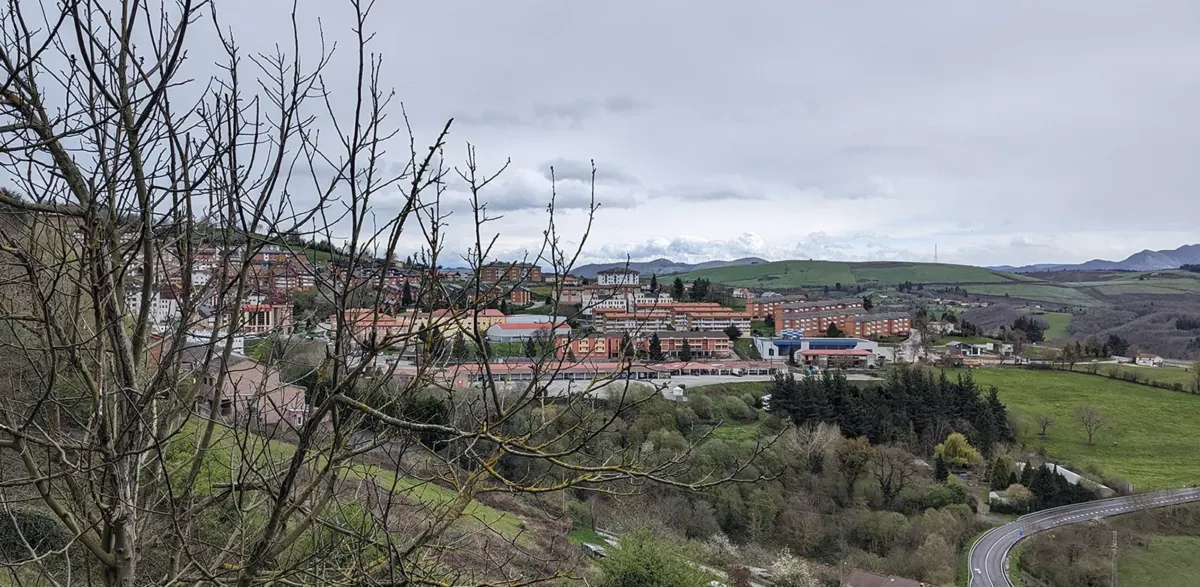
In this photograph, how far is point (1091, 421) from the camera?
20109 millimetres

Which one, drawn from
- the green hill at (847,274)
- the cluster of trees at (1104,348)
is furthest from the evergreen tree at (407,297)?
the green hill at (847,274)

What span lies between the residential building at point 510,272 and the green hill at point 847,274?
79282mm

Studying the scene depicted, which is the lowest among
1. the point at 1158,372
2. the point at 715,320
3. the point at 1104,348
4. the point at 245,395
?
the point at 1158,372

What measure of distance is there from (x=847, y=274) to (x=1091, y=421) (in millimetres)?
69749

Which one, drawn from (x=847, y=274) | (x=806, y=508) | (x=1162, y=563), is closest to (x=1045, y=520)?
(x=1162, y=563)

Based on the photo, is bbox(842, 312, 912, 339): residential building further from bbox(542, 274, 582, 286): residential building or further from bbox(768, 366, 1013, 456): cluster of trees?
bbox(542, 274, 582, 286): residential building

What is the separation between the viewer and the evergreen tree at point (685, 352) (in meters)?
27.8

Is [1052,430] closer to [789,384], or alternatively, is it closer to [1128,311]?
[789,384]

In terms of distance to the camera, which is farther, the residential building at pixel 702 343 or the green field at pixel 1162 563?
the residential building at pixel 702 343

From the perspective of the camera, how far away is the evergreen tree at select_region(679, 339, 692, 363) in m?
27.8

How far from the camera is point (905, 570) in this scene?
41.3 ft

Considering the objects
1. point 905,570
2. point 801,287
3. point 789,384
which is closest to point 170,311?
point 905,570

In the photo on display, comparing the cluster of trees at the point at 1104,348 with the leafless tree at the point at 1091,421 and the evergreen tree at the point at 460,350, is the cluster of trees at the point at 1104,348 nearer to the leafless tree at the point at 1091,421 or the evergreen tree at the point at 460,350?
the leafless tree at the point at 1091,421

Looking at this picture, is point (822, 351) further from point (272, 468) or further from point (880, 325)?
point (272, 468)
